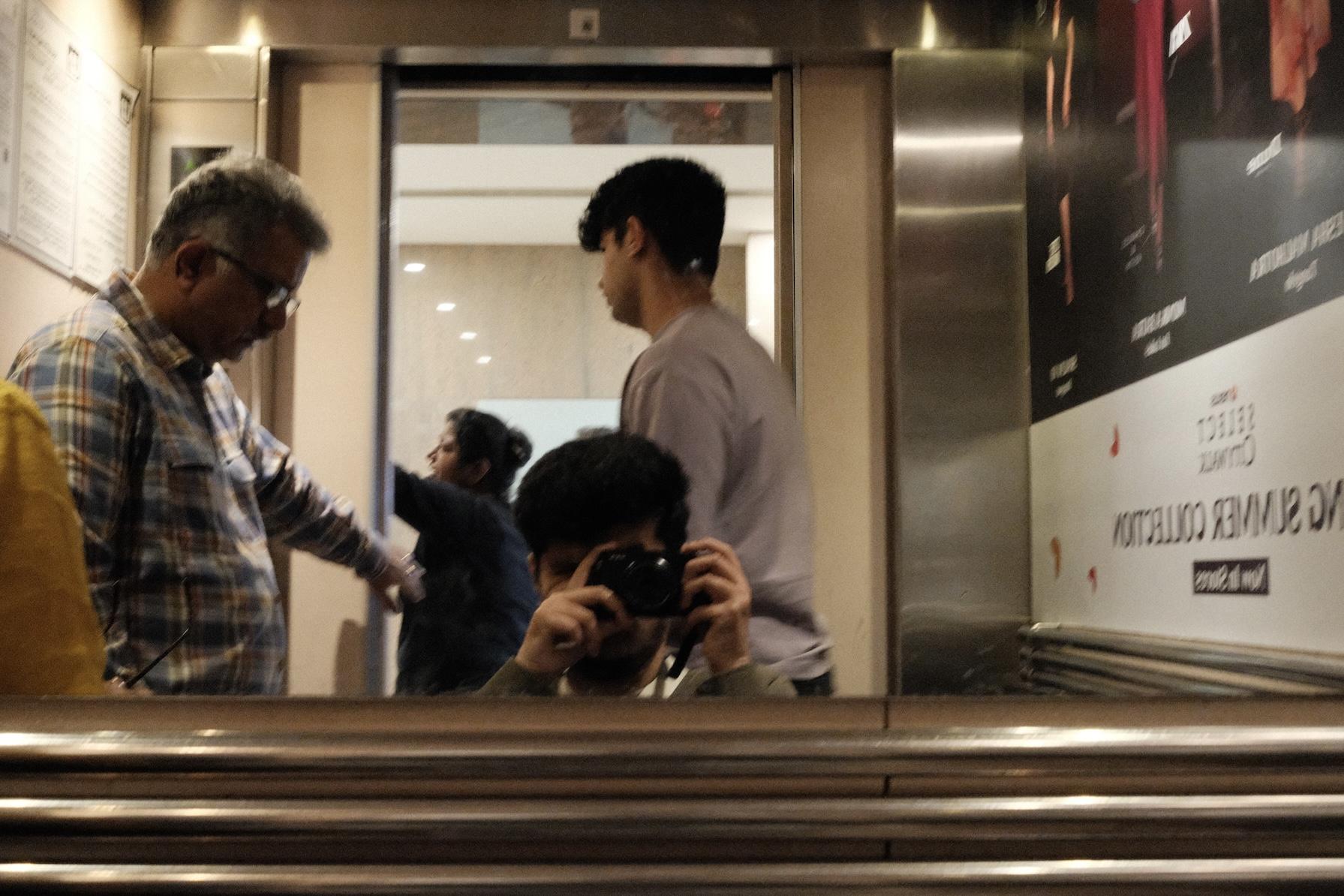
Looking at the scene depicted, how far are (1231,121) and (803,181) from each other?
62 centimetres

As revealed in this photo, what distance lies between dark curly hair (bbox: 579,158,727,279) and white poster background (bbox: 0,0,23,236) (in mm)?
613

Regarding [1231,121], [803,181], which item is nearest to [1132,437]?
[1231,121]

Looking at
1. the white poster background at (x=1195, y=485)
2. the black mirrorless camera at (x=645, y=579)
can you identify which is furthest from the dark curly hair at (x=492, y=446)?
the white poster background at (x=1195, y=485)

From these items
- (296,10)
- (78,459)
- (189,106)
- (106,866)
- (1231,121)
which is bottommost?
(106,866)

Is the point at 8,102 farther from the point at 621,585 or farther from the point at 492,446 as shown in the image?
the point at 621,585

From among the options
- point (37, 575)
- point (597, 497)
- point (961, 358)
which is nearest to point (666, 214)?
point (597, 497)

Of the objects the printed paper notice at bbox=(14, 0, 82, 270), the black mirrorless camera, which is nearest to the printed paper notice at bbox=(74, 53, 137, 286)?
the printed paper notice at bbox=(14, 0, 82, 270)

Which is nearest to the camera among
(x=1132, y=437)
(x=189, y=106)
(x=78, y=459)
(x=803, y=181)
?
(x=78, y=459)

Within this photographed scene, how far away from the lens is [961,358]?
165 cm

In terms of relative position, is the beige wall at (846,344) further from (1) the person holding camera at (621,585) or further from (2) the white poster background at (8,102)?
(2) the white poster background at (8,102)

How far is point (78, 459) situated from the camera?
841 mm

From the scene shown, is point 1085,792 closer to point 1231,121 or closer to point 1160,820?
point 1160,820

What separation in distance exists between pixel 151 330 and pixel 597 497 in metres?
0.44

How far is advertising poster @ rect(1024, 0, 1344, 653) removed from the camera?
0.91m
